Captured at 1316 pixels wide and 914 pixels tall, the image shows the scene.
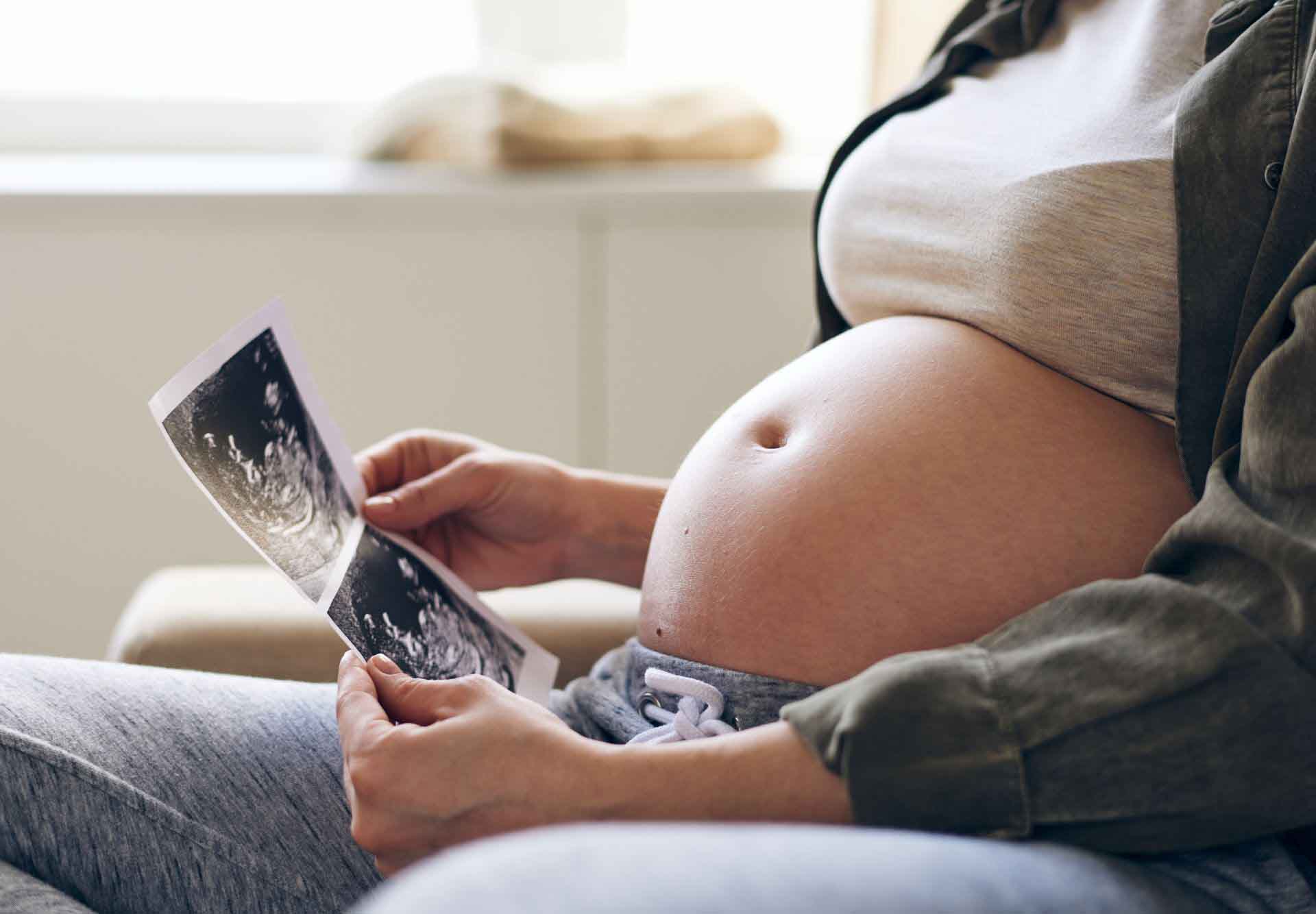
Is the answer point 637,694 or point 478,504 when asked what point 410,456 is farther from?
point 637,694

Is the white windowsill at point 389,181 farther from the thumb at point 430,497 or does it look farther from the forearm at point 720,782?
the forearm at point 720,782

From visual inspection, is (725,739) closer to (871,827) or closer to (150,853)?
(871,827)

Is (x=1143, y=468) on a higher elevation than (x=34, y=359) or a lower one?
higher

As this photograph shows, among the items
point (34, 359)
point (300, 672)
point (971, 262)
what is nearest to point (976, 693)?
point (971, 262)

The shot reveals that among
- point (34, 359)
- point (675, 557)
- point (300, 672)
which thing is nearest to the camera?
point (675, 557)

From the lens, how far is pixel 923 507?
66cm

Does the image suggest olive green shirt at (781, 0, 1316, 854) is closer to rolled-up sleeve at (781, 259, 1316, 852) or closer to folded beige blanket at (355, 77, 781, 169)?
rolled-up sleeve at (781, 259, 1316, 852)

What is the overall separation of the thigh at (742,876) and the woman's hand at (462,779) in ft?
0.39

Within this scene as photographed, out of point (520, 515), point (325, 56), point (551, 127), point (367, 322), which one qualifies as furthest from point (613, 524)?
point (325, 56)

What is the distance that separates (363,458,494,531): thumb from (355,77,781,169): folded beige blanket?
916 millimetres

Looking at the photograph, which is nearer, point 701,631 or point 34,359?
point 701,631

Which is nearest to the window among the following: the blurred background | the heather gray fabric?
the blurred background

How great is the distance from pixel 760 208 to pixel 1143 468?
3.40 feet

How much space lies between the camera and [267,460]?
2.49 feet
